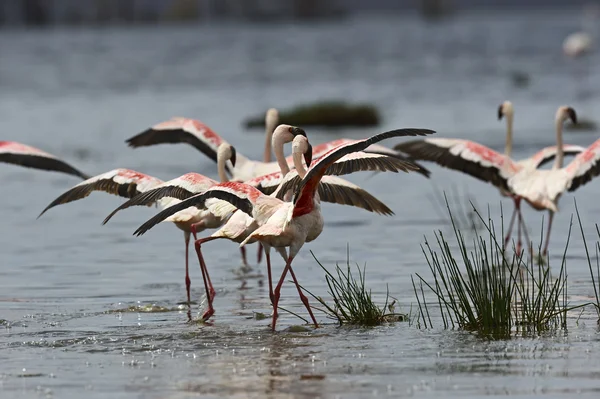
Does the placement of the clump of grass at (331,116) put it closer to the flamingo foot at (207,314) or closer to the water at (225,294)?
the water at (225,294)

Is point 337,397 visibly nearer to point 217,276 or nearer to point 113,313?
point 113,313

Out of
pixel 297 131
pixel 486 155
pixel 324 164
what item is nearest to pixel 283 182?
pixel 297 131

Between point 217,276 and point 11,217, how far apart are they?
17.2ft

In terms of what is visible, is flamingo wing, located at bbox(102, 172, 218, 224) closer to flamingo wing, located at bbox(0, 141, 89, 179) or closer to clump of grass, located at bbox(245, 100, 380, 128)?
flamingo wing, located at bbox(0, 141, 89, 179)

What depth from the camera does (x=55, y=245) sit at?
47.8ft

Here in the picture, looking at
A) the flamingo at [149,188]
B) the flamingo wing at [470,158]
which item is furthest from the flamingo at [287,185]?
the flamingo wing at [470,158]

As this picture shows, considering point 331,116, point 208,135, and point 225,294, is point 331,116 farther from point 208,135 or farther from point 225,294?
point 225,294

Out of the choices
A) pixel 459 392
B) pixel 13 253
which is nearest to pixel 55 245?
pixel 13 253

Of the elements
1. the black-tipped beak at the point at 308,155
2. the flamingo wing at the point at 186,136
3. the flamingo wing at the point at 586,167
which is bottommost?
the black-tipped beak at the point at 308,155

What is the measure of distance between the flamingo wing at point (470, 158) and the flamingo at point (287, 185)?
2781 millimetres

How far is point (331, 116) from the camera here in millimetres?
29156

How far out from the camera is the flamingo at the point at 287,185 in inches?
398

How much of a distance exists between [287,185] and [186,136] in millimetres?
3255

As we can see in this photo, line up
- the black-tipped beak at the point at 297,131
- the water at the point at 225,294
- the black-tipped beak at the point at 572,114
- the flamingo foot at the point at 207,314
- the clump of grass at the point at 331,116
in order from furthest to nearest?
the clump of grass at the point at 331,116 → the black-tipped beak at the point at 572,114 → the flamingo foot at the point at 207,314 → the black-tipped beak at the point at 297,131 → the water at the point at 225,294
